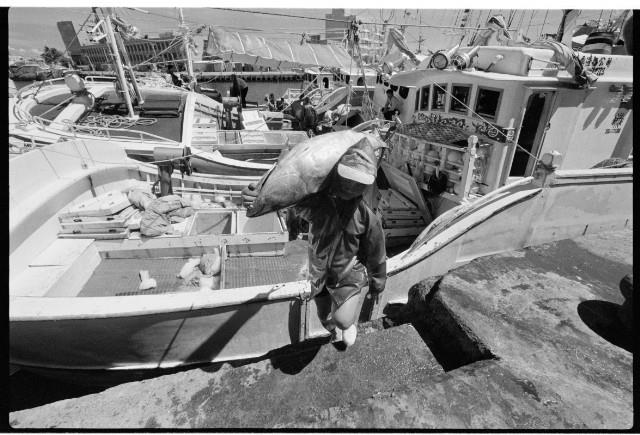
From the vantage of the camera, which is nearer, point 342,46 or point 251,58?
point 251,58

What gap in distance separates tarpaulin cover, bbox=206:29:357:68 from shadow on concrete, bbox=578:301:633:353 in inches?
603

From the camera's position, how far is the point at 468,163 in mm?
5980

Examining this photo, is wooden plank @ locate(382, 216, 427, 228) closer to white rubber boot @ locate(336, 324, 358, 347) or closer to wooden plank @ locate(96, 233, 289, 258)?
wooden plank @ locate(96, 233, 289, 258)

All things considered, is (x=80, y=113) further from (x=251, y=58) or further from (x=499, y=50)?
(x=251, y=58)

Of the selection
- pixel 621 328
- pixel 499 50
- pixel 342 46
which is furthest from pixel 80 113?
pixel 342 46

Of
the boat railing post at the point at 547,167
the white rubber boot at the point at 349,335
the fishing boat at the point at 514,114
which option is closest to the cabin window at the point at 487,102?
the fishing boat at the point at 514,114

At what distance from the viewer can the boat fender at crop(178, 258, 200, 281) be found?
4625 mm

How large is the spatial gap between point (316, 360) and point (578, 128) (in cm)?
786

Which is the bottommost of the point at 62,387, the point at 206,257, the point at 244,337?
the point at 62,387

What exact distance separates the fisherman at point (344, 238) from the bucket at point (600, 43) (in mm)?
8807

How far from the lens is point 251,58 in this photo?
17984 millimetres

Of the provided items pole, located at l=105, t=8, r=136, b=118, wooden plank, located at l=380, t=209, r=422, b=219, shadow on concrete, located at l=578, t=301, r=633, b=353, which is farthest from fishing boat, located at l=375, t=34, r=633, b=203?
pole, located at l=105, t=8, r=136, b=118
